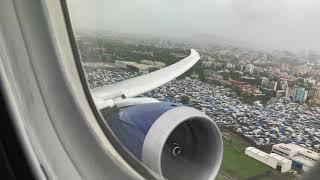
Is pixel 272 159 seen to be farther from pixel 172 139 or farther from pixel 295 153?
pixel 172 139

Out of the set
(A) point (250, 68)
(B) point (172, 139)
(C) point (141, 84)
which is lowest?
(B) point (172, 139)

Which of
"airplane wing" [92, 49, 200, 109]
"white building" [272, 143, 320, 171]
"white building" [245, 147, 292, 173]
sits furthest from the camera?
"airplane wing" [92, 49, 200, 109]

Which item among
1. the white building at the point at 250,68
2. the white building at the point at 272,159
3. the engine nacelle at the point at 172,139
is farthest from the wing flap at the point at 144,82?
the white building at the point at 272,159

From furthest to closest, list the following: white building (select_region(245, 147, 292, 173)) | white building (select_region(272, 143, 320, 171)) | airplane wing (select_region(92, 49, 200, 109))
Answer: airplane wing (select_region(92, 49, 200, 109)), white building (select_region(245, 147, 292, 173)), white building (select_region(272, 143, 320, 171))

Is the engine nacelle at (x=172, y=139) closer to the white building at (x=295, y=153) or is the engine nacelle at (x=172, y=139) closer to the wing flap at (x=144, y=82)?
the wing flap at (x=144, y=82)

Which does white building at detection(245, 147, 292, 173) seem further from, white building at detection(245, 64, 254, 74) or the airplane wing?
the airplane wing

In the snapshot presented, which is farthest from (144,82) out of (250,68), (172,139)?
(250,68)

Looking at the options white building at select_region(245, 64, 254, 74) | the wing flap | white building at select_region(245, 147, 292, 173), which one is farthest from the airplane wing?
white building at select_region(245, 147, 292, 173)
